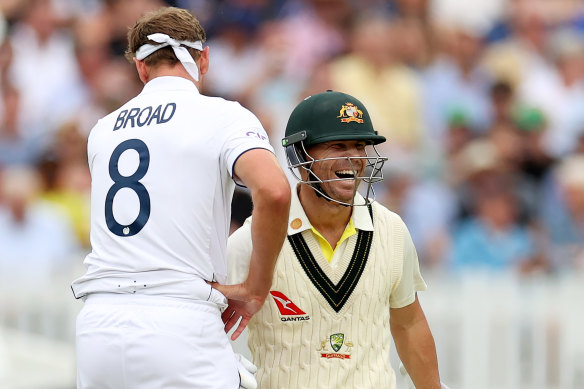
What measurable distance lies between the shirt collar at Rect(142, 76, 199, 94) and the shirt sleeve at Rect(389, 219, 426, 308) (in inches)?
42.1

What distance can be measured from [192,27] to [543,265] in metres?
5.73

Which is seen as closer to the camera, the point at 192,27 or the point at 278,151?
the point at 192,27

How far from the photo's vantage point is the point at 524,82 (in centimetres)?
1083

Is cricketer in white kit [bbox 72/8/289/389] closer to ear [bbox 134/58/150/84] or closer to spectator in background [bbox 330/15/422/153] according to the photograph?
ear [bbox 134/58/150/84]

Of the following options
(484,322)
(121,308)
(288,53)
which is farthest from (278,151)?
(121,308)

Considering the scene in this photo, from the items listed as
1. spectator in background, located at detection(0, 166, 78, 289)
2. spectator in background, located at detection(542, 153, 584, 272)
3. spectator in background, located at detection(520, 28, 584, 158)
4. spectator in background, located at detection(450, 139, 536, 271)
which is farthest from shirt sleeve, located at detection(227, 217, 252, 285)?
spectator in background, located at detection(520, 28, 584, 158)

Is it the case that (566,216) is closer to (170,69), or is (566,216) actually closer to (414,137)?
(414,137)

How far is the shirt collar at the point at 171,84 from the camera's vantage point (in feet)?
12.6

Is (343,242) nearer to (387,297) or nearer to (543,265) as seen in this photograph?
(387,297)

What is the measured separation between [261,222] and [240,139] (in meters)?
0.29

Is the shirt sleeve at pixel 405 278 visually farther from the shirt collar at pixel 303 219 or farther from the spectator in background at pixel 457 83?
the spectator in background at pixel 457 83

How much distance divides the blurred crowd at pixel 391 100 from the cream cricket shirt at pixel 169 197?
14.3 feet

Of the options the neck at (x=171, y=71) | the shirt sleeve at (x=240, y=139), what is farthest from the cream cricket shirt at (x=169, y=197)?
the neck at (x=171, y=71)

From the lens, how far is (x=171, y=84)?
12.7 feet
